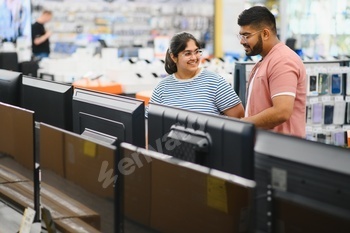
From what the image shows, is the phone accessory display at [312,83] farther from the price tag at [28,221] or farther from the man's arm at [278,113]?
the price tag at [28,221]

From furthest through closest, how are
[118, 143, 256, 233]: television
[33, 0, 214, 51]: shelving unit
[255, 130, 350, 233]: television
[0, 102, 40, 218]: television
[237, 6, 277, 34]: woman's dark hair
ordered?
1. [33, 0, 214, 51]: shelving unit
2. [237, 6, 277, 34]: woman's dark hair
3. [0, 102, 40, 218]: television
4. [118, 143, 256, 233]: television
5. [255, 130, 350, 233]: television

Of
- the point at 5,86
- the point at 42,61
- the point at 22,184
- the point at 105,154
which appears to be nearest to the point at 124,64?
the point at 42,61

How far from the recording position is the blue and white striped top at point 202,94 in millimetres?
3104

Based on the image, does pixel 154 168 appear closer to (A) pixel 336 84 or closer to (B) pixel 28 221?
(B) pixel 28 221

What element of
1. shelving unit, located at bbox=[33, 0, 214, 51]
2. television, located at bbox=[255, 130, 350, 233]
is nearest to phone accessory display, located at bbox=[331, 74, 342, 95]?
television, located at bbox=[255, 130, 350, 233]

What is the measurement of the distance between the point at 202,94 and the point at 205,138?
4.52 ft

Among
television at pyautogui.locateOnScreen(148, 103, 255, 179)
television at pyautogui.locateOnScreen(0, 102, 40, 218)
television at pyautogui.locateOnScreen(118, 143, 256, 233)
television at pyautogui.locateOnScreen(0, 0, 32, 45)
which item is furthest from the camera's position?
television at pyautogui.locateOnScreen(0, 0, 32, 45)

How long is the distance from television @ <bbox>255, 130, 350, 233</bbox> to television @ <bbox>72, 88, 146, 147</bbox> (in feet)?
2.17

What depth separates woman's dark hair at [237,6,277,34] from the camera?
2.86 metres

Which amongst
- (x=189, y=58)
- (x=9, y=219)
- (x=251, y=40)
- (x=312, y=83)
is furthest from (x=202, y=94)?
(x=312, y=83)

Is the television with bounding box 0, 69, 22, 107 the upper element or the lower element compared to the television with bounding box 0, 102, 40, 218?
upper

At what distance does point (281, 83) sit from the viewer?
272cm

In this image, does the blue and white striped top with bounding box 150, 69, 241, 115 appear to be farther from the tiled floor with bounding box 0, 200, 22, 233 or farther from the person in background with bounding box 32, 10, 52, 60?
the person in background with bounding box 32, 10, 52, 60

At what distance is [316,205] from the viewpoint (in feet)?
4.14
